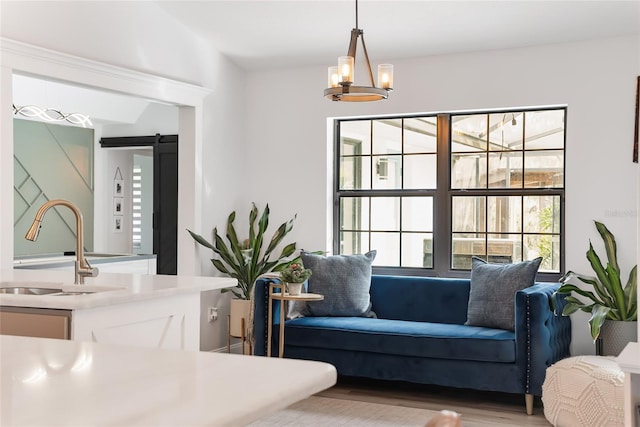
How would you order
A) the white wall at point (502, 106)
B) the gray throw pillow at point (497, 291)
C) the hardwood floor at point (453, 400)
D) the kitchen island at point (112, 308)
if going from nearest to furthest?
the kitchen island at point (112, 308)
the hardwood floor at point (453, 400)
the gray throw pillow at point (497, 291)
the white wall at point (502, 106)

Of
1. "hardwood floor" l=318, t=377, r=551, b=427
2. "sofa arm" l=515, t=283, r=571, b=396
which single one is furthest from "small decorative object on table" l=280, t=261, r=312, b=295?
"sofa arm" l=515, t=283, r=571, b=396

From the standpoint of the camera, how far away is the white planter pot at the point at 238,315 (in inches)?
246

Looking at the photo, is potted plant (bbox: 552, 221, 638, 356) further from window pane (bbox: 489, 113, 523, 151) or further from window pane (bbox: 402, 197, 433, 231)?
window pane (bbox: 402, 197, 433, 231)

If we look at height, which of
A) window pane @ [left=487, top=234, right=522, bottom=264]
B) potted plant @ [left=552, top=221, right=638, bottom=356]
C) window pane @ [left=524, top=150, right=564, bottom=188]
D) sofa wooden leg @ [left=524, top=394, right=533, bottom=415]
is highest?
window pane @ [left=524, top=150, right=564, bottom=188]

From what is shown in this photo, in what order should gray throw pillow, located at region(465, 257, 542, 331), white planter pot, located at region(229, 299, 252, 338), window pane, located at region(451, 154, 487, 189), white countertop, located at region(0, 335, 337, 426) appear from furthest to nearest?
white planter pot, located at region(229, 299, 252, 338) → window pane, located at region(451, 154, 487, 189) → gray throw pillow, located at region(465, 257, 542, 331) → white countertop, located at region(0, 335, 337, 426)

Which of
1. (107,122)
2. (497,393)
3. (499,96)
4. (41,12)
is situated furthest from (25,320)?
(107,122)

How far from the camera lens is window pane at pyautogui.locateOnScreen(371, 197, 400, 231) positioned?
641cm

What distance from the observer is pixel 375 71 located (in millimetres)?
6457

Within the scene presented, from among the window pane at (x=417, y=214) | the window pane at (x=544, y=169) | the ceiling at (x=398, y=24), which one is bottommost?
the window pane at (x=417, y=214)

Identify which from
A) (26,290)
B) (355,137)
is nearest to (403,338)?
(355,137)

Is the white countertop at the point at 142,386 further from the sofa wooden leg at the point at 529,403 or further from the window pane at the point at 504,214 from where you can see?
the window pane at the point at 504,214

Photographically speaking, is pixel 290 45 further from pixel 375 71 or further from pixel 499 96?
pixel 499 96

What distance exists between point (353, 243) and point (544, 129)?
1807 mm

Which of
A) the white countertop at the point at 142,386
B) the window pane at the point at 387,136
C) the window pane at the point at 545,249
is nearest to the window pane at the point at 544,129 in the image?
the window pane at the point at 545,249
